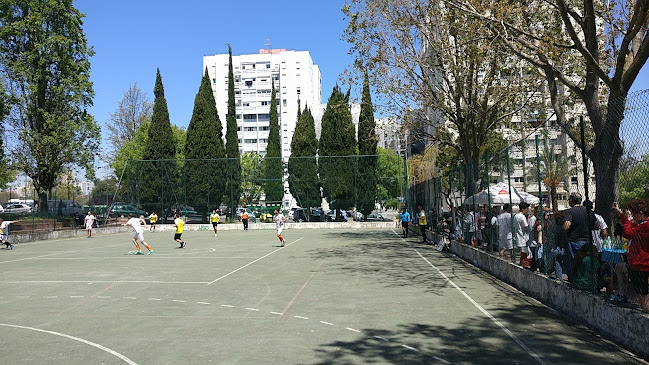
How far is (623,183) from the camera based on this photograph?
821cm

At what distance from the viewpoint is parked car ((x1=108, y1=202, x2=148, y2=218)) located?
44.3 metres

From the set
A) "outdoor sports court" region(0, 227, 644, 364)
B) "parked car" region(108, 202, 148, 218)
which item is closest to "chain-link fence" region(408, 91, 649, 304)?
"outdoor sports court" region(0, 227, 644, 364)

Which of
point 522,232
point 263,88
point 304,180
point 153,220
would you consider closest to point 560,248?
point 522,232

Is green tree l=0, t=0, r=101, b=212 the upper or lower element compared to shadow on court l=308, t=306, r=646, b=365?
upper

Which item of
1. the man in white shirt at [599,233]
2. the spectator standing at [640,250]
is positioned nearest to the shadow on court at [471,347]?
the spectator standing at [640,250]

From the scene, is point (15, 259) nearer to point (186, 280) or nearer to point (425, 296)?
point (186, 280)

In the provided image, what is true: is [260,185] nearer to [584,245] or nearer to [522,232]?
[522,232]

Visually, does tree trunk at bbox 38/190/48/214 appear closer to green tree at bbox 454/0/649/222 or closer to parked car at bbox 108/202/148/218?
parked car at bbox 108/202/148/218

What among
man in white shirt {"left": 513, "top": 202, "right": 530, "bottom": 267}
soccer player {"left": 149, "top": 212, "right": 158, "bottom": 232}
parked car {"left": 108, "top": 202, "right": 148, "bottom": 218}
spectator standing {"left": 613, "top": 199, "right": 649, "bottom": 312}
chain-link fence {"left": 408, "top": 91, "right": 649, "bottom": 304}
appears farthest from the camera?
parked car {"left": 108, "top": 202, "right": 148, "bottom": 218}

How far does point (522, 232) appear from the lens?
12.3m

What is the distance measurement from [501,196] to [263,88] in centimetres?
8793

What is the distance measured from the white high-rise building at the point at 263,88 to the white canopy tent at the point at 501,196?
8128 cm

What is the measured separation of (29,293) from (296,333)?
7.88 meters

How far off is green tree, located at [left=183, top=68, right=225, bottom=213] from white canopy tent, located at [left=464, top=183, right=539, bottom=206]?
31320 mm
